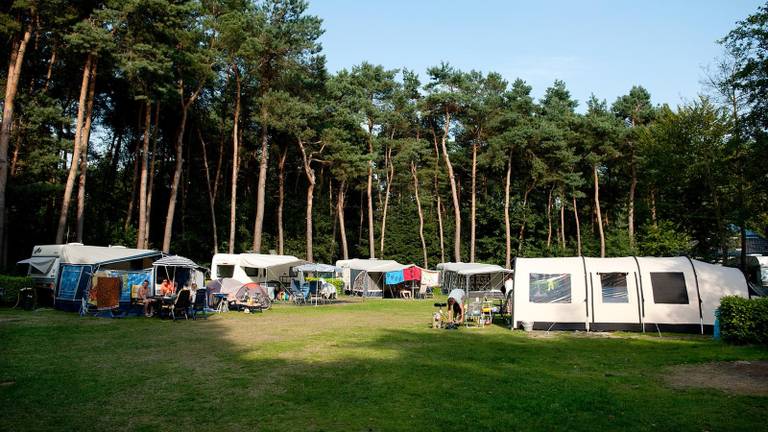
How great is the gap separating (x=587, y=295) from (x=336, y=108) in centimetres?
2382

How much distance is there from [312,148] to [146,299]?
19908mm

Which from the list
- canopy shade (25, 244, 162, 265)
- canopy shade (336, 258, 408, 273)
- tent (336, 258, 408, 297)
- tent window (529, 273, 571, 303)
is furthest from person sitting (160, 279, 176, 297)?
canopy shade (336, 258, 408, 273)

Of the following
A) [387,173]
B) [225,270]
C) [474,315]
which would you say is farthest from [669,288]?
[387,173]

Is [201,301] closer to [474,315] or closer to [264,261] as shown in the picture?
[264,261]

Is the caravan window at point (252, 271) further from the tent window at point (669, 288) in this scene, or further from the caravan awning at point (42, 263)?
the tent window at point (669, 288)

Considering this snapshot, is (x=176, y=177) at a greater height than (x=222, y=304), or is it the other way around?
(x=176, y=177)

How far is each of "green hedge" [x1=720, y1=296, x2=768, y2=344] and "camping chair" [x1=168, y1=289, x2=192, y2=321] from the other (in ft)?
46.9

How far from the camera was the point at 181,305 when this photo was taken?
1580 cm

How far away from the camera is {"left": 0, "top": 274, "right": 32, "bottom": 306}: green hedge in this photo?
674 inches

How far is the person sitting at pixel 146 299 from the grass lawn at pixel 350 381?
2823mm

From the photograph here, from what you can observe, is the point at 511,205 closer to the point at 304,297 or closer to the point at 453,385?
the point at 304,297

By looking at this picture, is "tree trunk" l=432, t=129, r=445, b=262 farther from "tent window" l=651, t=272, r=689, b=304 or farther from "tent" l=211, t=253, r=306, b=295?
"tent window" l=651, t=272, r=689, b=304

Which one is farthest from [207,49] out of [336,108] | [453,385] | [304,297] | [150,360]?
[453,385]

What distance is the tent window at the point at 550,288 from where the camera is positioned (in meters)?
13.9
